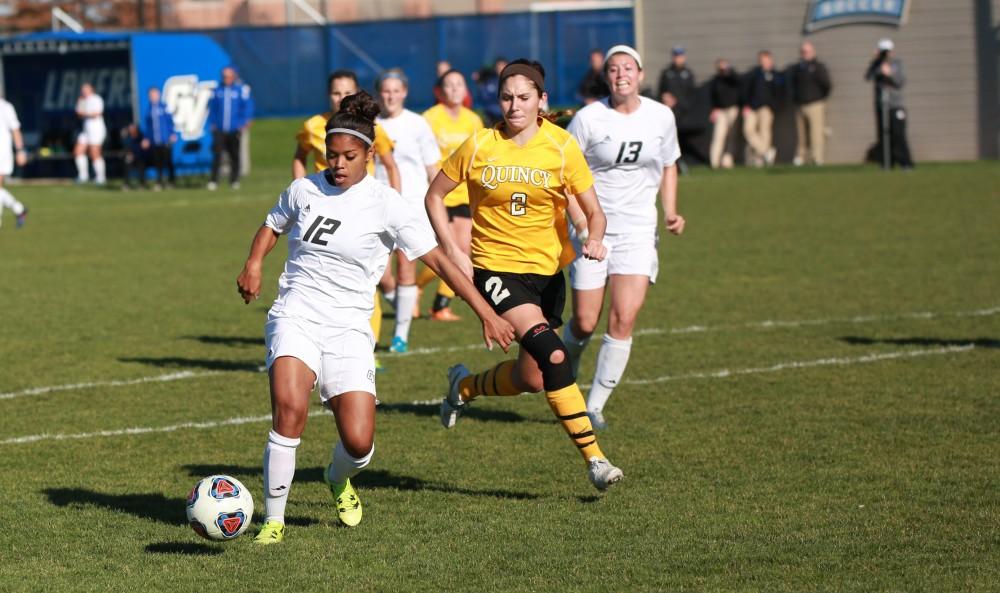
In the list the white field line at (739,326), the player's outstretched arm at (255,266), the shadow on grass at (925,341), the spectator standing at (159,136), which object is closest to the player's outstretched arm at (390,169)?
the white field line at (739,326)

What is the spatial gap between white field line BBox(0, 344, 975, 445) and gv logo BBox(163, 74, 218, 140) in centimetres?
2484

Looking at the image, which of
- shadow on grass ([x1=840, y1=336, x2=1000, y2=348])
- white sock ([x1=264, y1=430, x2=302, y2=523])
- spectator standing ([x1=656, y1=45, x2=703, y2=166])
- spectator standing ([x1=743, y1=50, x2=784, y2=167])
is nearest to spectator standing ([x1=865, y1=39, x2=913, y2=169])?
spectator standing ([x1=743, y1=50, x2=784, y2=167])

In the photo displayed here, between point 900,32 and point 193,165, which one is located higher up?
point 900,32

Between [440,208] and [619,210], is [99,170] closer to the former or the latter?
[619,210]

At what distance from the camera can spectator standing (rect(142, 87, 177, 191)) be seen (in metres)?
32.5

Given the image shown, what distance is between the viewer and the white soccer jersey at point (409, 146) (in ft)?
42.8

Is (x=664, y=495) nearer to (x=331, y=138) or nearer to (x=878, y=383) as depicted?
(x=331, y=138)

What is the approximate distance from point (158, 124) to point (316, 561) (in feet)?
90.2

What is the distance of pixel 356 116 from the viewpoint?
659 cm

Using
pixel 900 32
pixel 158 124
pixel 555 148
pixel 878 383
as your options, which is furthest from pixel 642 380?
pixel 900 32

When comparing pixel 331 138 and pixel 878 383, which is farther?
pixel 878 383

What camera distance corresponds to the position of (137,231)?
23.8 m

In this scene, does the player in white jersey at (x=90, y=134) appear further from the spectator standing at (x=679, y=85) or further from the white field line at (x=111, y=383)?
the white field line at (x=111, y=383)

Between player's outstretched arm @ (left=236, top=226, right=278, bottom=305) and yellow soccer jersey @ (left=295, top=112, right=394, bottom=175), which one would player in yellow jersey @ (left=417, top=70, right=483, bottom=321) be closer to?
yellow soccer jersey @ (left=295, top=112, right=394, bottom=175)
